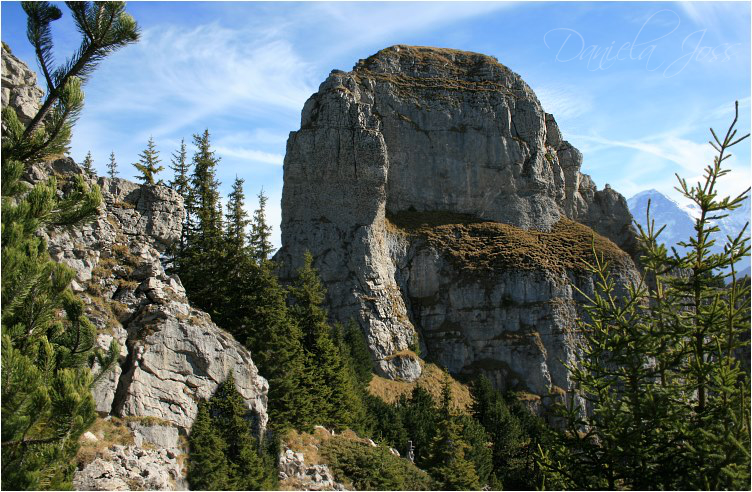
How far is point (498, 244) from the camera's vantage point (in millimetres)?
82625

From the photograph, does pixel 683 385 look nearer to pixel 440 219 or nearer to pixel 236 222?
pixel 236 222

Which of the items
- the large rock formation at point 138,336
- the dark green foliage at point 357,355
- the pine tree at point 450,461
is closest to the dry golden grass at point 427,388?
the dark green foliage at point 357,355

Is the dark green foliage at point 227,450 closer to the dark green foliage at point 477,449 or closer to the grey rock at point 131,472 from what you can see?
the grey rock at point 131,472

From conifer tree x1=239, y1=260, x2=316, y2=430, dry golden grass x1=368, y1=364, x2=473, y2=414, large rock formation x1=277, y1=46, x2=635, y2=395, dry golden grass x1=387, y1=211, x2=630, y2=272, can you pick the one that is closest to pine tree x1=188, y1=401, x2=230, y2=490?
conifer tree x1=239, y1=260, x2=316, y2=430

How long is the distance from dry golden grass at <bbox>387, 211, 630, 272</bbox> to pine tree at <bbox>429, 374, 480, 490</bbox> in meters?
40.0

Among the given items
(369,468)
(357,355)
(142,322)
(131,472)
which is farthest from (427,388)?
(131,472)

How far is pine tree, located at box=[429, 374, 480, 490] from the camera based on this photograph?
1546 inches

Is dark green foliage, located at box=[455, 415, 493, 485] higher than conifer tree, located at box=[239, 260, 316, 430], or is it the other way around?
conifer tree, located at box=[239, 260, 316, 430]

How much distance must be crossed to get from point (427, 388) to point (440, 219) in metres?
25.8

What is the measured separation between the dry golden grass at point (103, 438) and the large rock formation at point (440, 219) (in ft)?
150

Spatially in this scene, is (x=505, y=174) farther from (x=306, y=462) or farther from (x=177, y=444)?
(x=177, y=444)

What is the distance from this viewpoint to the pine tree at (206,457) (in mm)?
26750

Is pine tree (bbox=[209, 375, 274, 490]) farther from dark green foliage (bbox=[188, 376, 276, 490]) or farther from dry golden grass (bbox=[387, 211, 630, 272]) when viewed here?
dry golden grass (bbox=[387, 211, 630, 272])

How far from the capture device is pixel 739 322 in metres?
11.0
